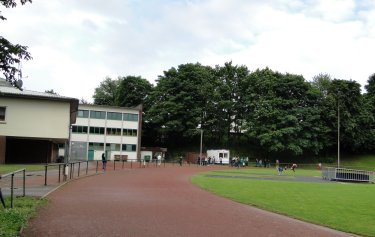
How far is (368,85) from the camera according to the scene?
8950 centimetres

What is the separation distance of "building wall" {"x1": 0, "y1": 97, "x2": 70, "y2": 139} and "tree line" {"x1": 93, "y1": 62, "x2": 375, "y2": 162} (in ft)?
108

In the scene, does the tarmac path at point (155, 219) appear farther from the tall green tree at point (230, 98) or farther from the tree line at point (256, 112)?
the tall green tree at point (230, 98)

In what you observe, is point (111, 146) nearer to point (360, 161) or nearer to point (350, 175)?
point (360, 161)

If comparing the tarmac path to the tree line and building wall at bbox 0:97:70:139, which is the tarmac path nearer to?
building wall at bbox 0:97:70:139

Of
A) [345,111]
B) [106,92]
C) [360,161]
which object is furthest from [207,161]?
[106,92]

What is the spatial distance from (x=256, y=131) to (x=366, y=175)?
3581cm

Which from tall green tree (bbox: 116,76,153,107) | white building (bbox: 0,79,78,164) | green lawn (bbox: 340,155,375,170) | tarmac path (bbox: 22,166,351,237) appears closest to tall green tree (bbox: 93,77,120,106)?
tall green tree (bbox: 116,76,153,107)

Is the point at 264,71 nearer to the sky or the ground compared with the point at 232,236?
nearer to the sky

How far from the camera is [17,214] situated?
10.6m

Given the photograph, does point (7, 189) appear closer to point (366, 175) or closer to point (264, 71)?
point (366, 175)

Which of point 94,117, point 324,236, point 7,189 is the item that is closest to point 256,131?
point 94,117

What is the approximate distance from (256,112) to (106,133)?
25.0 metres

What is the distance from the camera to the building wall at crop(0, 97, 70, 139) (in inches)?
1658

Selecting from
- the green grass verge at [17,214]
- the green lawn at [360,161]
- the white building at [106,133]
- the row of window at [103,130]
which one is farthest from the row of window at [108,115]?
the green grass verge at [17,214]
